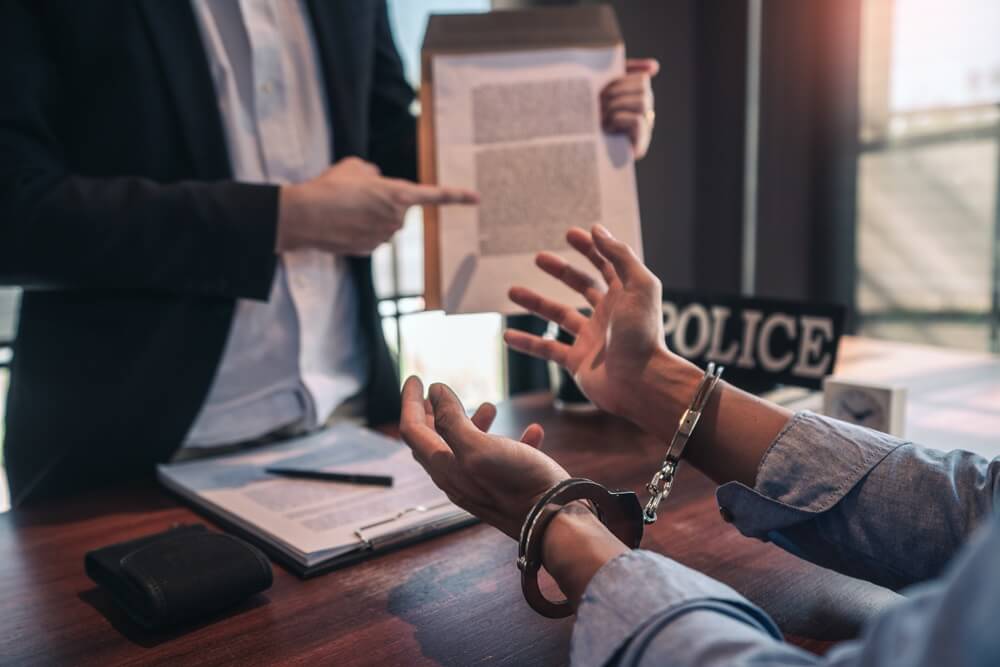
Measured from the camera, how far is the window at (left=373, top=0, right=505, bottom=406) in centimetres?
257

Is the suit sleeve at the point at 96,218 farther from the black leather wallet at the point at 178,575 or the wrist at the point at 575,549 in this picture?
the wrist at the point at 575,549

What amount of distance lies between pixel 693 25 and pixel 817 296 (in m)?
1.02

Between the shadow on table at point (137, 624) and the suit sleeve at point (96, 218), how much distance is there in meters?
0.46

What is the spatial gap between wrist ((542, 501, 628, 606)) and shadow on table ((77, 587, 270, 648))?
28 cm

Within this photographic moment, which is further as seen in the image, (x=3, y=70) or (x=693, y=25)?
(x=693, y=25)

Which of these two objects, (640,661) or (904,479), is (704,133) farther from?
(640,661)

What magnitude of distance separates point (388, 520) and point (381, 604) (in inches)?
5.5

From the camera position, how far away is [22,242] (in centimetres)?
100

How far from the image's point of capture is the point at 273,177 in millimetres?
1193

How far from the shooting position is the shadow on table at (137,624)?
2.06 ft

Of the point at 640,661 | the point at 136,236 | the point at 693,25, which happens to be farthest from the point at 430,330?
the point at 640,661

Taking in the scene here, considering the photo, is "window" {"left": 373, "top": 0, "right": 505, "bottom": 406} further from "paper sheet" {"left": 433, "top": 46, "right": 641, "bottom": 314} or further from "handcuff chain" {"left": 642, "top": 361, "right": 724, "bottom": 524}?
"handcuff chain" {"left": 642, "top": 361, "right": 724, "bottom": 524}

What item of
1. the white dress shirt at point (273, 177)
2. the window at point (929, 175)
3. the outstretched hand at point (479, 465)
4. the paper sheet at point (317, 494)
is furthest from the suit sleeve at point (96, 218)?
the window at point (929, 175)

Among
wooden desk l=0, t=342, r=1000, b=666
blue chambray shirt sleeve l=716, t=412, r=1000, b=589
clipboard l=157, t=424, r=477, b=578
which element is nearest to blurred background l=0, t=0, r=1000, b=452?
clipboard l=157, t=424, r=477, b=578
